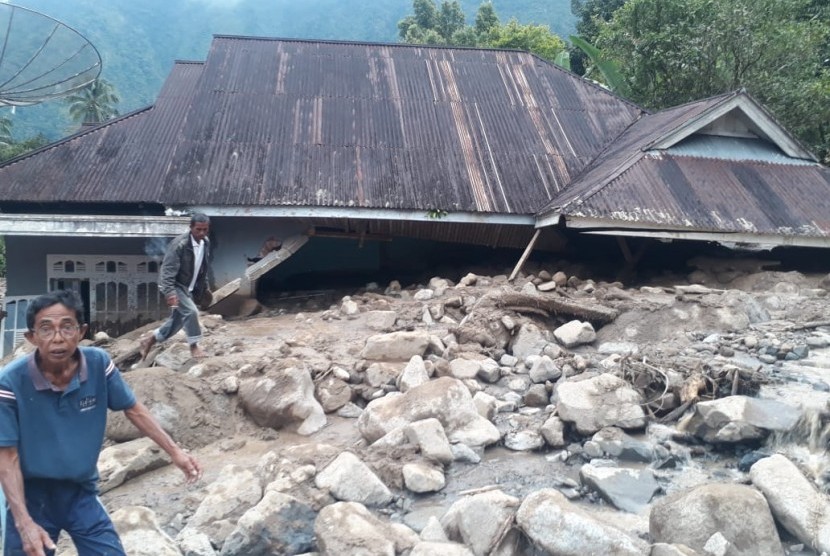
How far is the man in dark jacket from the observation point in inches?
250

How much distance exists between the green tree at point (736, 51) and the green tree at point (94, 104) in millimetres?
30263

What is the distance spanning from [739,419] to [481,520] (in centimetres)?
218

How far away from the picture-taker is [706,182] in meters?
9.88

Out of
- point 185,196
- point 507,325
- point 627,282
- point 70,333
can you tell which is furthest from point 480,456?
point 185,196

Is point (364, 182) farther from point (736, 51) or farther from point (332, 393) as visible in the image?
point (736, 51)

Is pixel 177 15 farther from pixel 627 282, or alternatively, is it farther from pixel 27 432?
pixel 27 432

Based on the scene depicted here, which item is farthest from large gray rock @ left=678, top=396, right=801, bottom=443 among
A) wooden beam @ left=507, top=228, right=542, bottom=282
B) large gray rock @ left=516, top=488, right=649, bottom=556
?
wooden beam @ left=507, top=228, right=542, bottom=282

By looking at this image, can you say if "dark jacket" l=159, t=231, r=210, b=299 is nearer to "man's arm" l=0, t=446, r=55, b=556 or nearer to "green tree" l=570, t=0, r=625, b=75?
"man's arm" l=0, t=446, r=55, b=556

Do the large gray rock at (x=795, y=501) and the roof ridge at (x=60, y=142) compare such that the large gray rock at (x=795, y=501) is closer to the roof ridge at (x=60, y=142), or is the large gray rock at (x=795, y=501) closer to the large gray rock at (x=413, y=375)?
the large gray rock at (x=413, y=375)

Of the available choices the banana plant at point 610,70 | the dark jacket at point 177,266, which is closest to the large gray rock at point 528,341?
the dark jacket at point 177,266

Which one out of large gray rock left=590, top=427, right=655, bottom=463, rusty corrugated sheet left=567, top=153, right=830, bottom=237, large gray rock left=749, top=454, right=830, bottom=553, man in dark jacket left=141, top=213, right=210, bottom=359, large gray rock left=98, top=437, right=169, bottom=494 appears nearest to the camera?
large gray rock left=749, top=454, right=830, bottom=553

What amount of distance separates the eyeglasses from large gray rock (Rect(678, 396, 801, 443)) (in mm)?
4202

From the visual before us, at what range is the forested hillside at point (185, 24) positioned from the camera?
172 ft

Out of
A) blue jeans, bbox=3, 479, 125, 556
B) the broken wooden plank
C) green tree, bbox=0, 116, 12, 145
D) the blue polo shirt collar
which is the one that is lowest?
green tree, bbox=0, 116, 12, 145
